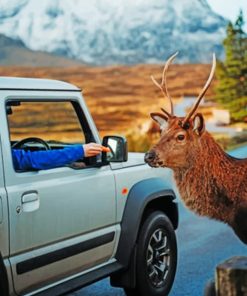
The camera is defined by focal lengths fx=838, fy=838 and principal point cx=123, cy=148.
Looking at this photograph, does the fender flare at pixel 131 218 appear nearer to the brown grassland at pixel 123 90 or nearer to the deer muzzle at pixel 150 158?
the deer muzzle at pixel 150 158

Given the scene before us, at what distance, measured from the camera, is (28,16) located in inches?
704

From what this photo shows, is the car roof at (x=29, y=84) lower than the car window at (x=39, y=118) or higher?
higher

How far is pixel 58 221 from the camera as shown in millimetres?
5461

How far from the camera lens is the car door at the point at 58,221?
202 inches

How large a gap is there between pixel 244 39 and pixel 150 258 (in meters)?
12.3

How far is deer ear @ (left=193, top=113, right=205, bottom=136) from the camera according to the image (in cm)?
522

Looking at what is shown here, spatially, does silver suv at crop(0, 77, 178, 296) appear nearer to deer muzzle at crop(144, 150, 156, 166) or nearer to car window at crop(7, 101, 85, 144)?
car window at crop(7, 101, 85, 144)

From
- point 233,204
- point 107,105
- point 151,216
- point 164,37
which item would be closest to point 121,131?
point 107,105

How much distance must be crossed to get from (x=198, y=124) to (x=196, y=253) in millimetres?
3934

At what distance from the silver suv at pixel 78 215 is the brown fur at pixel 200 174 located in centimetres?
70

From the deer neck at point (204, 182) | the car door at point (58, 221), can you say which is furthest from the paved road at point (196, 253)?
the deer neck at point (204, 182)

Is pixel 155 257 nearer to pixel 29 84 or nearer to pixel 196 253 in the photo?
pixel 29 84

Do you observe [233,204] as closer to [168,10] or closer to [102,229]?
[102,229]

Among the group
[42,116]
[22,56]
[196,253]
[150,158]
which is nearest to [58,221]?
[150,158]
